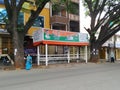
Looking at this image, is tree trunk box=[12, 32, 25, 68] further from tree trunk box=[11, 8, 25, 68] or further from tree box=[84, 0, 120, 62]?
tree box=[84, 0, 120, 62]

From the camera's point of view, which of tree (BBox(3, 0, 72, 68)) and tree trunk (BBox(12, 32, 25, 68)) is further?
tree trunk (BBox(12, 32, 25, 68))

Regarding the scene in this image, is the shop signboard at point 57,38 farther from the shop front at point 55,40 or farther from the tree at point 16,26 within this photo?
the tree at point 16,26

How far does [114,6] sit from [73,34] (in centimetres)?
771

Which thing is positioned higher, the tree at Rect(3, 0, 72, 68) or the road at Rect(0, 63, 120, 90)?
the tree at Rect(3, 0, 72, 68)

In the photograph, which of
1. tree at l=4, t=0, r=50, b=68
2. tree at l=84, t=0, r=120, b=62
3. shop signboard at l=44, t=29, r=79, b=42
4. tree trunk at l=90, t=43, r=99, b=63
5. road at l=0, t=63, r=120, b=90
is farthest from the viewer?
tree trunk at l=90, t=43, r=99, b=63

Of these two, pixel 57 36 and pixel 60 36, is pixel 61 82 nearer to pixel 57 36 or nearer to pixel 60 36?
pixel 57 36

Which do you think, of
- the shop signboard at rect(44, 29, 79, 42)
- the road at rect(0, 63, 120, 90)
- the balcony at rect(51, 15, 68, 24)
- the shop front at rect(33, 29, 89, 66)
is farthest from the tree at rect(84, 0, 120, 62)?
the road at rect(0, 63, 120, 90)

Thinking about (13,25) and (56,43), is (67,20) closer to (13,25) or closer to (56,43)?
(56,43)

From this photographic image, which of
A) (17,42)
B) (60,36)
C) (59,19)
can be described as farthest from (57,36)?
(59,19)

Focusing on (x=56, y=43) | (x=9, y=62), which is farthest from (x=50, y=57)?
(x=9, y=62)

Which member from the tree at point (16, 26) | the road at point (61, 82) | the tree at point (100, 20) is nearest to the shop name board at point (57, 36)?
the tree at point (100, 20)

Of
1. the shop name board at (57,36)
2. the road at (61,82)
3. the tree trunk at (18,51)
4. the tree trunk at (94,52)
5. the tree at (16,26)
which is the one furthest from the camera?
the tree trunk at (94,52)

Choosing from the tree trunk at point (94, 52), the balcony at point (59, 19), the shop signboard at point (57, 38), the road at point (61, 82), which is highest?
the balcony at point (59, 19)

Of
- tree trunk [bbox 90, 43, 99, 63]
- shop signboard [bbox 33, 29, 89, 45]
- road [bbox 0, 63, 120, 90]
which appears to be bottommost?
road [bbox 0, 63, 120, 90]
